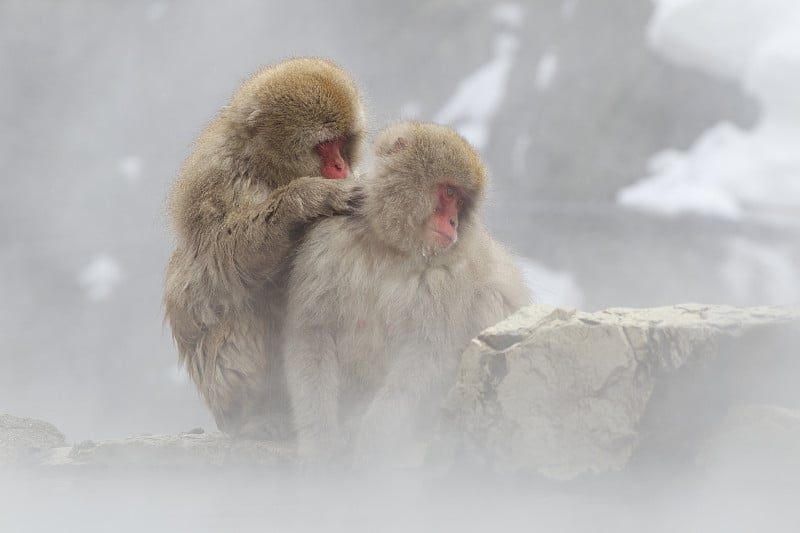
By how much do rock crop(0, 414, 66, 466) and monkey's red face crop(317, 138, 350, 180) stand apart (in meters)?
1.32

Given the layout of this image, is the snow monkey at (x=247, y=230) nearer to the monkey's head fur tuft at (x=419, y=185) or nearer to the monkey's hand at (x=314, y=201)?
the monkey's hand at (x=314, y=201)

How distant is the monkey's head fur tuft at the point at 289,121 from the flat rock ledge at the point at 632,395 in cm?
85

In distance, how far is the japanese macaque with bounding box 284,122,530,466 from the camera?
2.92 metres

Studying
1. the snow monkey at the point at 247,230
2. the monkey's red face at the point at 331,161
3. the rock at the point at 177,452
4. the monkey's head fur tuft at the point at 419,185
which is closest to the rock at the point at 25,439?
the rock at the point at 177,452

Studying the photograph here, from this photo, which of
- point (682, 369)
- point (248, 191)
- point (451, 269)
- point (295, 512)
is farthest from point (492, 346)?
point (248, 191)

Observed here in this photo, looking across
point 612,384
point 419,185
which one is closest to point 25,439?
point 419,185

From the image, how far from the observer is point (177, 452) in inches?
128

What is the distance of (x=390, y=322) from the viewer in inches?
118

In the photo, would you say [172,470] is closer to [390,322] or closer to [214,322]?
[214,322]

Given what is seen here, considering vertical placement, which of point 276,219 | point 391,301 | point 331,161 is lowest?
point 391,301

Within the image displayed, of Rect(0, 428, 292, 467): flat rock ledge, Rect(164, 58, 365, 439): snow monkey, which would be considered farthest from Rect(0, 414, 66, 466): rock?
Rect(164, 58, 365, 439): snow monkey

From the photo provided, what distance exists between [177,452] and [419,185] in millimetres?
1118

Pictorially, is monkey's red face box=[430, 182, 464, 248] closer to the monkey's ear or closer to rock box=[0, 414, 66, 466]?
the monkey's ear

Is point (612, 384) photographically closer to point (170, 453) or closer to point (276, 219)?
point (276, 219)
